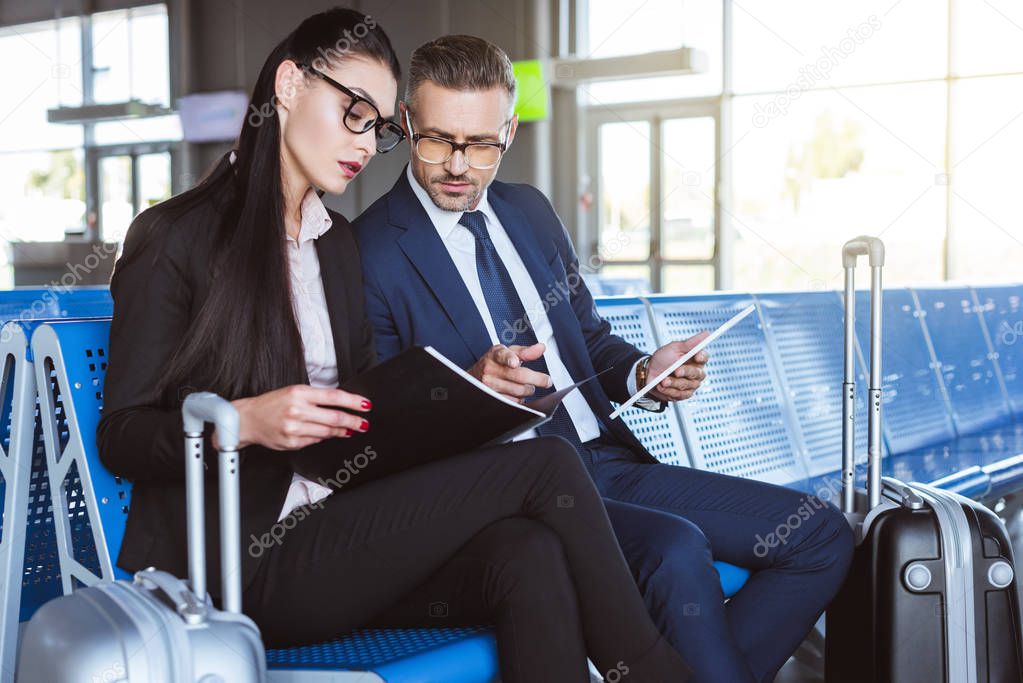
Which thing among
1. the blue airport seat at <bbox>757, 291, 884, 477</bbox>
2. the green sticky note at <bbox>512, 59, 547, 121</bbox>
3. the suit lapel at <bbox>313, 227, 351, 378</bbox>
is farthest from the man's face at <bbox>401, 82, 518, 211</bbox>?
the green sticky note at <bbox>512, 59, 547, 121</bbox>

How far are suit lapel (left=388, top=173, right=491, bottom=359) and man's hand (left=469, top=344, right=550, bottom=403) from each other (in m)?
0.39

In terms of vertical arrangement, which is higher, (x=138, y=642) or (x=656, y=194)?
(x=656, y=194)

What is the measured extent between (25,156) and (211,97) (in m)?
4.16

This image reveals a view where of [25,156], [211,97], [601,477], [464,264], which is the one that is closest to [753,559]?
[601,477]

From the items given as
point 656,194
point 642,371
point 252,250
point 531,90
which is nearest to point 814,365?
point 642,371

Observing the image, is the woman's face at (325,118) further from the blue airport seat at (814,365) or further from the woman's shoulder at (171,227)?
the blue airport seat at (814,365)

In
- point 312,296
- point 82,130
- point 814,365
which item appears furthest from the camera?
point 82,130

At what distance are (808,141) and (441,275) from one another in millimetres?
8446

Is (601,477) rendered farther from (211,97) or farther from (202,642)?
(211,97)

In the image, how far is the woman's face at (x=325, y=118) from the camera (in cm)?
156

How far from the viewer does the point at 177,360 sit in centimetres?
139

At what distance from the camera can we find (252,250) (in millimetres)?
1471

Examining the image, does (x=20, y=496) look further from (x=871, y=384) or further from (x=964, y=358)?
(x=964, y=358)

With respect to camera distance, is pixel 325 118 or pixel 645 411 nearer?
pixel 325 118
